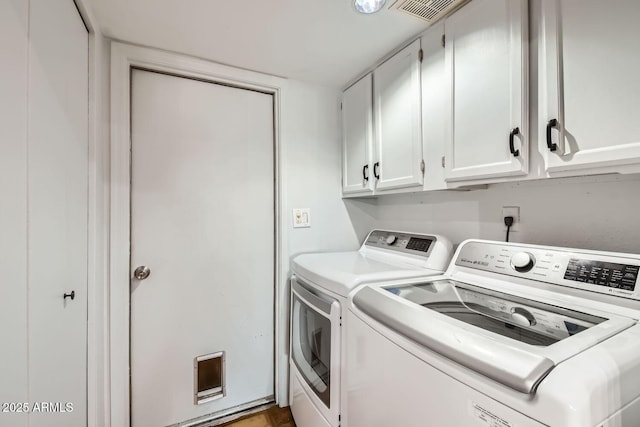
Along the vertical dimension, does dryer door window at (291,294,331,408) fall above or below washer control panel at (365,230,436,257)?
below

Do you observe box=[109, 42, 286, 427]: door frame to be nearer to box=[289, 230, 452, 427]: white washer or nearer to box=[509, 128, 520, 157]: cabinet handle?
box=[289, 230, 452, 427]: white washer

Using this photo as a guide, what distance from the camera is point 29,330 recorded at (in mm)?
711

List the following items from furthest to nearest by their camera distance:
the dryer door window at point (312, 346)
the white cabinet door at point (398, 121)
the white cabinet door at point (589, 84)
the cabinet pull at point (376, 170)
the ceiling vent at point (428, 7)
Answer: the cabinet pull at point (376, 170) → the white cabinet door at point (398, 121) → the dryer door window at point (312, 346) → the ceiling vent at point (428, 7) → the white cabinet door at point (589, 84)

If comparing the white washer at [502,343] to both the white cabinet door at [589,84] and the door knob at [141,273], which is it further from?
the door knob at [141,273]

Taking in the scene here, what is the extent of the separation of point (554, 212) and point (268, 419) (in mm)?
1957

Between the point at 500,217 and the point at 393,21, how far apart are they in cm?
109

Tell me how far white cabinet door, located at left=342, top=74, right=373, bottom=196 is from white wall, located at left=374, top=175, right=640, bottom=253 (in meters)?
0.45

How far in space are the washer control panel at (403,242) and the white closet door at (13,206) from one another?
1.50 metres

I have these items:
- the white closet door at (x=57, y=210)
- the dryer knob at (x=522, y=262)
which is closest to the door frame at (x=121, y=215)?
the white closet door at (x=57, y=210)

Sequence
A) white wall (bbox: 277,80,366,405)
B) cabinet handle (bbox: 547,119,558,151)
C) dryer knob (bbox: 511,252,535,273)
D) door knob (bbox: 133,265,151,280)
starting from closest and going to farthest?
cabinet handle (bbox: 547,119,558,151) < dryer knob (bbox: 511,252,535,273) < door knob (bbox: 133,265,151,280) < white wall (bbox: 277,80,366,405)

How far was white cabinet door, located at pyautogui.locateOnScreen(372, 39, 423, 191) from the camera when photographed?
1349mm

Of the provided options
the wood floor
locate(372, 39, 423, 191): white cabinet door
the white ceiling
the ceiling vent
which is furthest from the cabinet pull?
the wood floor

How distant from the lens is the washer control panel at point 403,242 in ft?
4.70

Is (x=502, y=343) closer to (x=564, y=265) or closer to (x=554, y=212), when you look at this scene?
(x=564, y=265)
